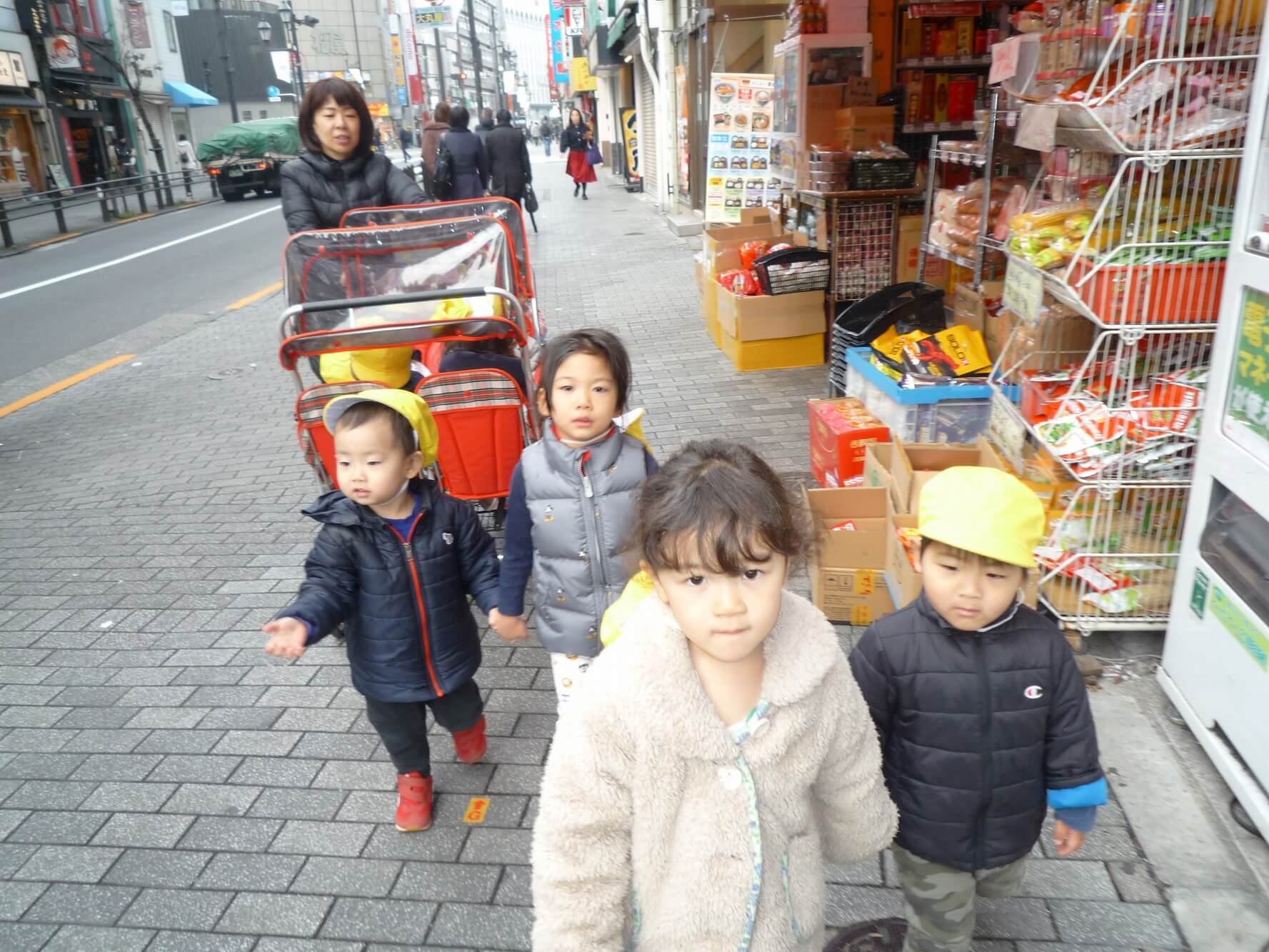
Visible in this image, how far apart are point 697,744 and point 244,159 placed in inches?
1207

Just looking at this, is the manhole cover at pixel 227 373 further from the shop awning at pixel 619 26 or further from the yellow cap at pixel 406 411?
the shop awning at pixel 619 26

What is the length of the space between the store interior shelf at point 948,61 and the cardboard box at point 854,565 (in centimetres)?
428

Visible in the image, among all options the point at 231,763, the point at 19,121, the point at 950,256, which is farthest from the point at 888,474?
the point at 19,121

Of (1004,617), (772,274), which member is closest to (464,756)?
(1004,617)

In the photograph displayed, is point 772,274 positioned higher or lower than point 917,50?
lower

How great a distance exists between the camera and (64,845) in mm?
2930

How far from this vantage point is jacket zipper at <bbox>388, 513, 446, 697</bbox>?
2.69m

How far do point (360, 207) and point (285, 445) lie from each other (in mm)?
2603

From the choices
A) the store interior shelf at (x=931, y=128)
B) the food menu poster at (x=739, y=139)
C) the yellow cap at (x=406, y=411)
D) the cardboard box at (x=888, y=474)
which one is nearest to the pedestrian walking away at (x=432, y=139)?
the food menu poster at (x=739, y=139)

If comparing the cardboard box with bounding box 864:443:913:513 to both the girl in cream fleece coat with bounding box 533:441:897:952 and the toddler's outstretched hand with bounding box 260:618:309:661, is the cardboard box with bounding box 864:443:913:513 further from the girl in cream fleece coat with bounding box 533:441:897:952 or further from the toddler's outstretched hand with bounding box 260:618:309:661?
the toddler's outstretched hand with bounding box 260:618:309:661

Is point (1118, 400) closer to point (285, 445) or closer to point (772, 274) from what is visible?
point (772, 274)

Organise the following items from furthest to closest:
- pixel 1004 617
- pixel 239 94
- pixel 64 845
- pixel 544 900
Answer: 1. pixel 239 94
2. pixel 64 845
3. pixel 1004 617
4. pixel 544 900

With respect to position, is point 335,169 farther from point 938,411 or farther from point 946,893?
point 946,893

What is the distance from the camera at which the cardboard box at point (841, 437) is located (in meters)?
4.44
